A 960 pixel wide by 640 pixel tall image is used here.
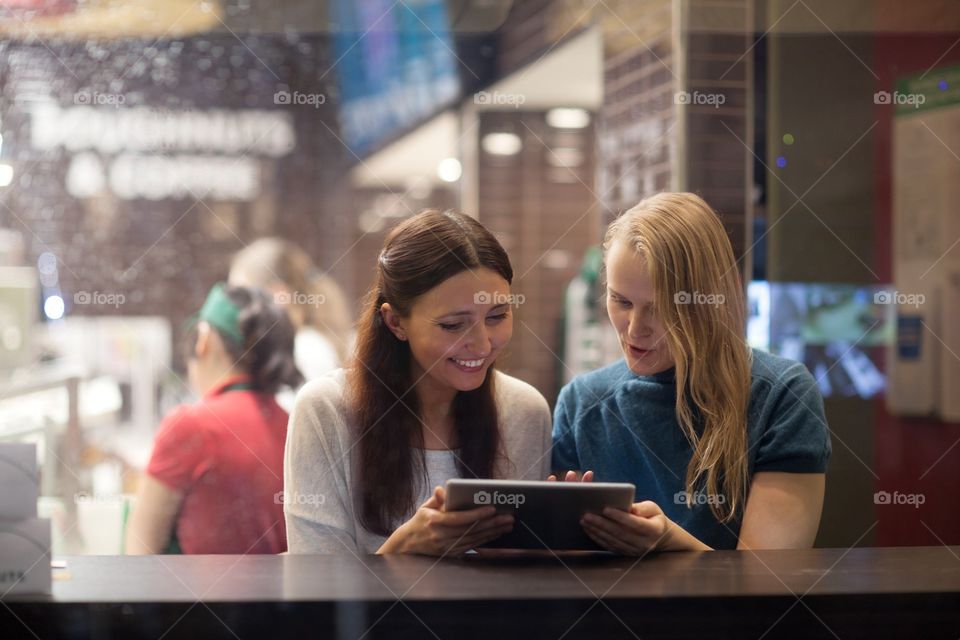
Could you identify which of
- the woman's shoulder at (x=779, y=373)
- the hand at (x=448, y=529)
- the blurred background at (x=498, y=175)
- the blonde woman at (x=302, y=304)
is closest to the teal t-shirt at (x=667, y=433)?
the woman's shoulder at (x=779, y=373)

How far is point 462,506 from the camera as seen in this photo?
1.45 meters

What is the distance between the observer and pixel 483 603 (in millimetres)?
1240

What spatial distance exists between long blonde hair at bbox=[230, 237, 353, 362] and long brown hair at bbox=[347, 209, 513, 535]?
0.89 meters

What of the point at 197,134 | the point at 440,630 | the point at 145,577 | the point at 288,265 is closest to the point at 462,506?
the point at 440,630

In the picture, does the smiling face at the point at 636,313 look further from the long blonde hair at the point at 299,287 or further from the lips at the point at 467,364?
the long blonde hair at the point at 299,287

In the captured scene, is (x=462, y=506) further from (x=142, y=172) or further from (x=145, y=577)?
(x=142, y=172)

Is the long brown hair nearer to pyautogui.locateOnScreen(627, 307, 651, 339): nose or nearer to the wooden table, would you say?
Result: pyautogui.locateOnScreen(627, 307, 651, 339): nose

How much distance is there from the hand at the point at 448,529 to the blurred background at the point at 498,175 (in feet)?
2.50

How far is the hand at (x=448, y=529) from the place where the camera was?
4.75 ft

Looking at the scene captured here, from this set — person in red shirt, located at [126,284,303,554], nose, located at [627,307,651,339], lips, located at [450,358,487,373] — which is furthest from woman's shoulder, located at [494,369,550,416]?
person in red shirt, located at [126,284,303,554]

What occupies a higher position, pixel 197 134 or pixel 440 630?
pixel 197 134

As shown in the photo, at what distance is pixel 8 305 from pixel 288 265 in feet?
2.85

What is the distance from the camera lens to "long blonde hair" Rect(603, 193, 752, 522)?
1.75 m

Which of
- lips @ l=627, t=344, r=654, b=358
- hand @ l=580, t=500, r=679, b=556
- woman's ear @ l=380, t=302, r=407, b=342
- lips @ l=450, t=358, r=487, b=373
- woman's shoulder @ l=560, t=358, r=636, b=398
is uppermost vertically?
woman's ear @ l=380, t=302, r=407, b=342
